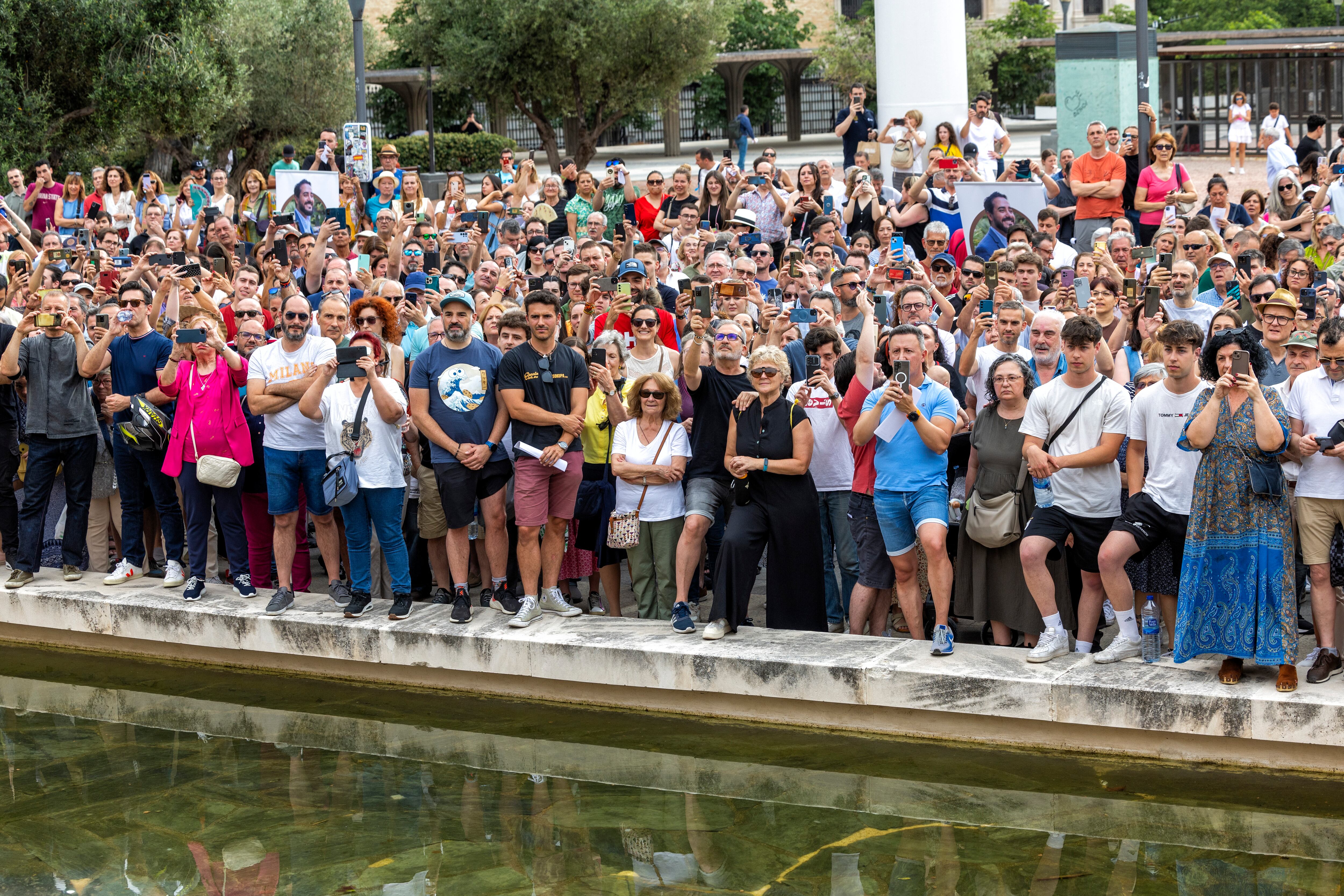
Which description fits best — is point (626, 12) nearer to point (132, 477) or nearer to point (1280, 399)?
point (132, 477)

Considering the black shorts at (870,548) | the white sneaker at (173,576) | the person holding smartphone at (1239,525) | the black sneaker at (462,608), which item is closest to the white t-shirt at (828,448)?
the black shorts at (870,548)

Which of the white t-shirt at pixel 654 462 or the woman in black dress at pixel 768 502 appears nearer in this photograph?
the woman in black dress at pixel 768 502

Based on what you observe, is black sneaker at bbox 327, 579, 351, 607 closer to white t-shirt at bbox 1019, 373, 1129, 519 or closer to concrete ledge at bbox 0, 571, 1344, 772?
concrete ledge at bbox 0, 571, 1344, 772

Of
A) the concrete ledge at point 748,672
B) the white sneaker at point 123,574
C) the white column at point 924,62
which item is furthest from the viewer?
the white column at point 924,62

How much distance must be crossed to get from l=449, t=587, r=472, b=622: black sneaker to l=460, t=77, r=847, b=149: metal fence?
39.6 metres

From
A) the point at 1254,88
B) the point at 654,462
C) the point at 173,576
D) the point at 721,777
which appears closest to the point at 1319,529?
the point at 721,777

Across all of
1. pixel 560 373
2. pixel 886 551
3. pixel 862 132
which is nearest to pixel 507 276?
pixel 560 373

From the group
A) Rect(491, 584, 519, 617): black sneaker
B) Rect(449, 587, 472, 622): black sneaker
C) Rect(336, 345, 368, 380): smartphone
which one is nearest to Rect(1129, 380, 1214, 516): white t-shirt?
Rect(491, 584, 519, 617): black sneaker

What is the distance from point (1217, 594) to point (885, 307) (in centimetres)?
302

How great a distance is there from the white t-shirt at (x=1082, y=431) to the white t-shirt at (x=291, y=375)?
12.8 ft

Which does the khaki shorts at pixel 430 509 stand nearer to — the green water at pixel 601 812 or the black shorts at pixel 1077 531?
the green water at pixel 601 812

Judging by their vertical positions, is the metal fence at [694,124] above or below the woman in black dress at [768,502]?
above

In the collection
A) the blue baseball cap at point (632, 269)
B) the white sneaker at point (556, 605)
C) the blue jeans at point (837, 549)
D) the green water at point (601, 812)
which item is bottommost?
the green water at point (601, 812)

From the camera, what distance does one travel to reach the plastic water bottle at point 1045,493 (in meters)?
6.82
